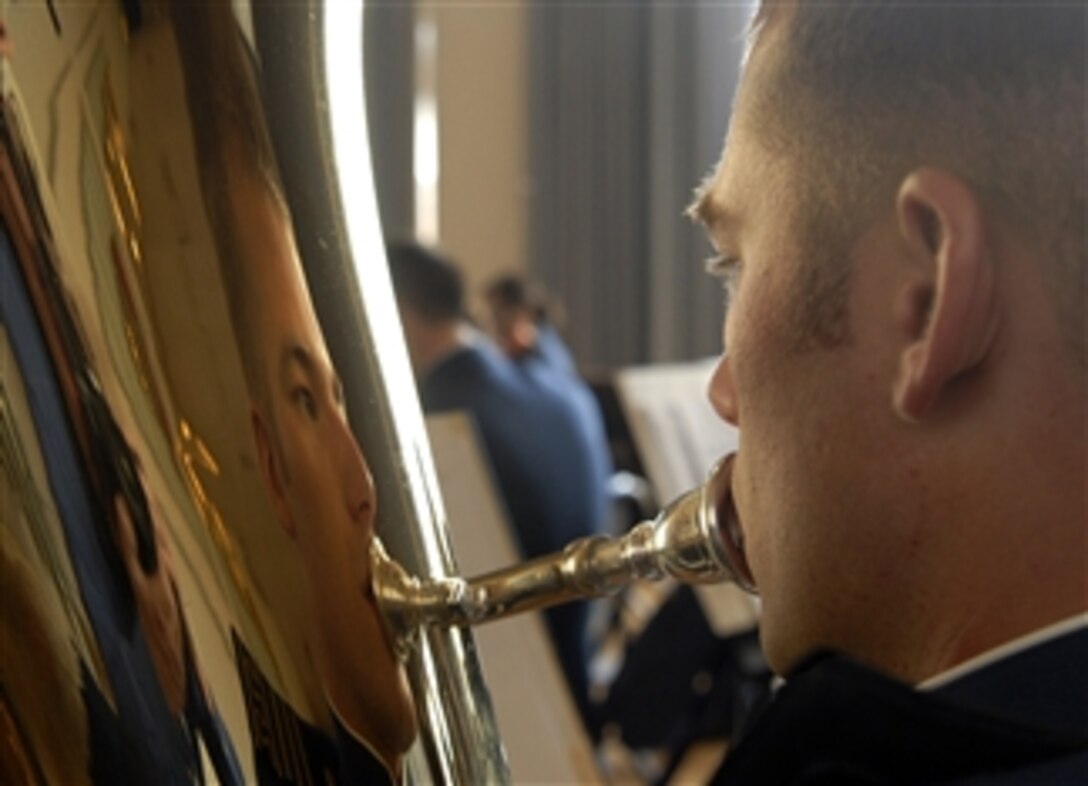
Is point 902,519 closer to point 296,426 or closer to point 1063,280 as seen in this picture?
point 1063,280

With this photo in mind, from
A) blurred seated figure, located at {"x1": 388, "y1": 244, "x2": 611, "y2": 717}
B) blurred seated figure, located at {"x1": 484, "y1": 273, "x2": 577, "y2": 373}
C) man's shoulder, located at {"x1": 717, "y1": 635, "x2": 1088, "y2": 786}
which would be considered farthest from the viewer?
blurred seated figure, located at {"x1": 484, "y1": 273, "x2": 577, "y2": 373}

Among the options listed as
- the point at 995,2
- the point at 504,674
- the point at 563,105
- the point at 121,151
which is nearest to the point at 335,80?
the point at 121,151

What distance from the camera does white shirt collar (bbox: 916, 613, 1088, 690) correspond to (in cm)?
47

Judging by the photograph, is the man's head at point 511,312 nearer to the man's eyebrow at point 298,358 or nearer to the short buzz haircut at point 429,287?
the short buzz haircut at point 429,287

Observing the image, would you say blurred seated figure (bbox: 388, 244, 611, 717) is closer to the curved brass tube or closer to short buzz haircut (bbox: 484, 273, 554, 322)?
short buzz haircut (bbox: 484, 273, 554, 322)

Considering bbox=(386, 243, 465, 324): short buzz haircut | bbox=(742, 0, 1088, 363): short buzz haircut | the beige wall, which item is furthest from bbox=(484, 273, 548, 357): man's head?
bbox=(742, 0, 1088, 363): short buzz haircut

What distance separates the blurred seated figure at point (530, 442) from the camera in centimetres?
244

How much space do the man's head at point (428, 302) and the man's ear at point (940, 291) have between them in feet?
6.90

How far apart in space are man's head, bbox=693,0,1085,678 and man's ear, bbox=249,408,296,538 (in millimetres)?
154

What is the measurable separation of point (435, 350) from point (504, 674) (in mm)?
1496

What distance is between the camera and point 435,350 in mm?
2568

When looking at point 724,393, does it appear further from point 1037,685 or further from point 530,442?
point 530,442

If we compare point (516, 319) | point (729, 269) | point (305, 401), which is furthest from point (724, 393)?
point (516, 319)

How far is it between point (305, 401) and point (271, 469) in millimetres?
26
